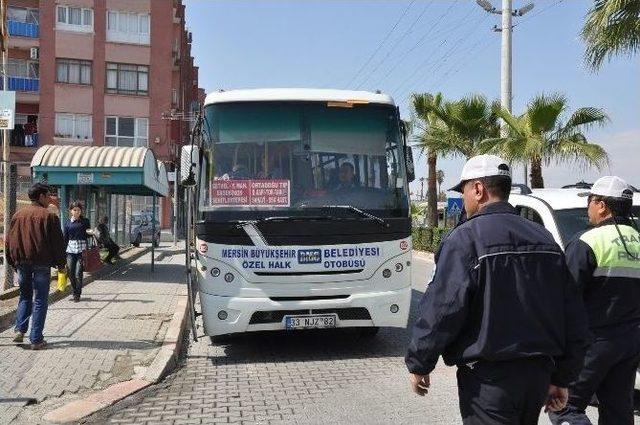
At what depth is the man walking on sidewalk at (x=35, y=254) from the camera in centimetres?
753

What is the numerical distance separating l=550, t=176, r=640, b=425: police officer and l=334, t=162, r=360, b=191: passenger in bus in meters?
4.01

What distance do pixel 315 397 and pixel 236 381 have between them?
104 cm

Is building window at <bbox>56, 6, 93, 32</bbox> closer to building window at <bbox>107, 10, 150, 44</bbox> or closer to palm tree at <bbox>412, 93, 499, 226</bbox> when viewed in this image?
building window at <bbox>107, 10, 150, 44</bbox>


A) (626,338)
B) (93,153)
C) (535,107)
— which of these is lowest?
(626,338)

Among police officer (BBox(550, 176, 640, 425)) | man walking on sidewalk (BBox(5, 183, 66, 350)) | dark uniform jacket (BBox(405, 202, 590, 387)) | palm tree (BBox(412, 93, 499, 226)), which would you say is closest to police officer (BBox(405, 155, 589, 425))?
dark uniform jacket (BBox(405, 202, 590, 387))

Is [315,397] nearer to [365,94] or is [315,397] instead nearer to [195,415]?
[195,415]

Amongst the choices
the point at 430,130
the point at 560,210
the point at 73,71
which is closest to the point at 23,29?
the point at 73,71

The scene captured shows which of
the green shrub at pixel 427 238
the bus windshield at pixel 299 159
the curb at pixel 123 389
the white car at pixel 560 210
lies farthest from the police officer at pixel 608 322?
the green shrub at pixel 427 238

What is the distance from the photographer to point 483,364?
2.77 metres

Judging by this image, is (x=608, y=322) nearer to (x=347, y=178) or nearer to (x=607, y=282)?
(x=607, y=282)

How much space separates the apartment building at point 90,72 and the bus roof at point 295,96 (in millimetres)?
34483

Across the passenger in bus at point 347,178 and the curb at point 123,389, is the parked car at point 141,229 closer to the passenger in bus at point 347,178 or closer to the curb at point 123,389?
the curb at point 123,389

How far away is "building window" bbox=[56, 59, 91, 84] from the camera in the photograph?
136 feet

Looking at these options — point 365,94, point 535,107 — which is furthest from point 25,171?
point 365,94
